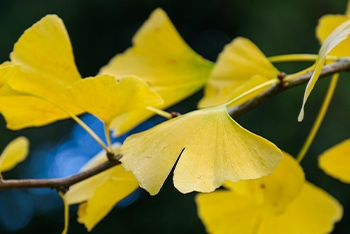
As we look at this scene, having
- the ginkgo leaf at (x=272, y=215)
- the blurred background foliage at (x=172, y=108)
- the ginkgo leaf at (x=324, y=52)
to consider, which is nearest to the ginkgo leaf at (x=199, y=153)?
the ginkgo leaf at (x=324, y=52)

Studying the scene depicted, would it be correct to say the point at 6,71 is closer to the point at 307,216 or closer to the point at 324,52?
the point at 324,52

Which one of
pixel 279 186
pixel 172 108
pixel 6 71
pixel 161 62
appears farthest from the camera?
pixel 172 108

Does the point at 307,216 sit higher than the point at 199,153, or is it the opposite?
the point at 199,153

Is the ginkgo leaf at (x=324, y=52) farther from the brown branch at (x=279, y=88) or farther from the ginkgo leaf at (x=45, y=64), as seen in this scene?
the ginkgo leaf at (x=45, y=64)

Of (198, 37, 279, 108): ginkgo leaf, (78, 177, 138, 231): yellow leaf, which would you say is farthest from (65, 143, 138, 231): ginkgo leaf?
(198, 37, 279, 108): ginkgo leaf

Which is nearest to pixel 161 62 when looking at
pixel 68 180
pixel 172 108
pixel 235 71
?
pixel 235 71

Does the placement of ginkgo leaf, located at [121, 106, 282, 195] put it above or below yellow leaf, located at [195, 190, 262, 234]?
above

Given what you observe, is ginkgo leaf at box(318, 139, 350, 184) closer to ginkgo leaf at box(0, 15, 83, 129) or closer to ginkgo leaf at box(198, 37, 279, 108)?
ginkgo leaf at box(198, 37, 279, 108)
